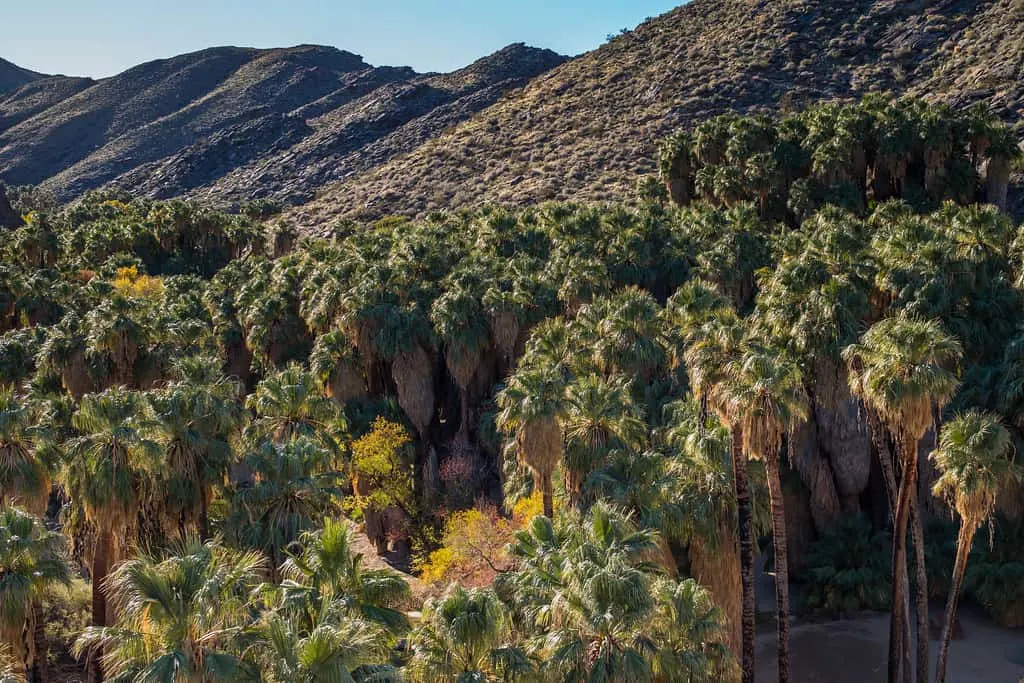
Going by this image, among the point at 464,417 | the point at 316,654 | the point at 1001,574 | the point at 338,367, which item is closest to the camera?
the point at 316,654

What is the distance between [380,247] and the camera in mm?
51562

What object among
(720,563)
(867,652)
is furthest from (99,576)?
(867,652)

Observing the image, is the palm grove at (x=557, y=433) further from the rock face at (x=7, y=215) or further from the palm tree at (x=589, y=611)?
the rock face at (x=7, y=215)

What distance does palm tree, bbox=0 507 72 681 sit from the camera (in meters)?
15.8

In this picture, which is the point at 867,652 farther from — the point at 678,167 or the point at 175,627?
the point at 678,167

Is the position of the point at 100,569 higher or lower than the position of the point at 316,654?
lower

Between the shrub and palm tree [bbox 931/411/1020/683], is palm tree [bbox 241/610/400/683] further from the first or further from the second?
the shrub

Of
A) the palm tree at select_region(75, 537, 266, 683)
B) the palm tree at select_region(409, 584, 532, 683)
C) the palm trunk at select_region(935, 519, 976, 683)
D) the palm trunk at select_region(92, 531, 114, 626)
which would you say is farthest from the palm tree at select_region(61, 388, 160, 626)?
the palm trunk at select_region(935, 519, 976, 683)

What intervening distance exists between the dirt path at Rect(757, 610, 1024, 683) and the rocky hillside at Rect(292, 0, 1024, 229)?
44.1 m

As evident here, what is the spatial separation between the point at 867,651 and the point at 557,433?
12.1m

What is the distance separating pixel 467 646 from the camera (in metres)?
Answer: 13.5

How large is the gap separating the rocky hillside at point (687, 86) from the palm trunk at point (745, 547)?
49159 millimetres

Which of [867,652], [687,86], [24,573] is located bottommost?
[867,652]

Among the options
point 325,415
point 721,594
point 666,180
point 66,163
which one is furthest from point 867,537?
point 66,163
